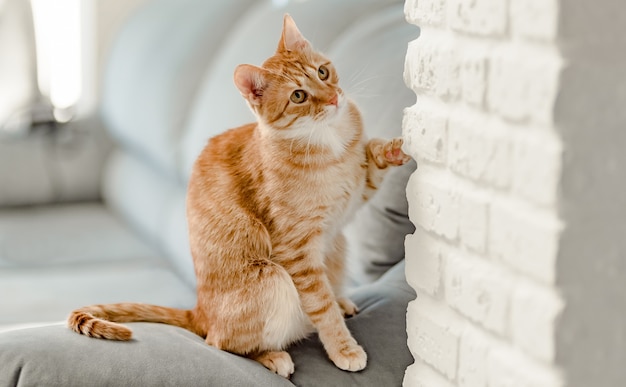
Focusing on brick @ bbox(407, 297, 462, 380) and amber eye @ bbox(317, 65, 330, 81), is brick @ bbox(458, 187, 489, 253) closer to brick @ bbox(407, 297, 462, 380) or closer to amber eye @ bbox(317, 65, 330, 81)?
brick @ bbox(407, 297, 462, 380)

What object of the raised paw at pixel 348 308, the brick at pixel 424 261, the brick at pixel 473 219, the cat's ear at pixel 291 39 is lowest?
the raised paw at pixel 348 308

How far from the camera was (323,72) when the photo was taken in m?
1.47

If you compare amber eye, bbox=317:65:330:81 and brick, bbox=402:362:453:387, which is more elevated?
amber eye, bbox=317:65:330:81

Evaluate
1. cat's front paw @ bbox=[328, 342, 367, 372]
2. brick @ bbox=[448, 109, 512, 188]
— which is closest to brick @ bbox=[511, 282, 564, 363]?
brick @ bbox=[448, 109, 512, 188]

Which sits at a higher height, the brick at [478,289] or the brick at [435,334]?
the brick at [478,289]

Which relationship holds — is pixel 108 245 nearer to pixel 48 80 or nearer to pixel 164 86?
pixel 164 86

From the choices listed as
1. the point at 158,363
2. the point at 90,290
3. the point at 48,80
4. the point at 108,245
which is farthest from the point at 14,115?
the point at 158,363

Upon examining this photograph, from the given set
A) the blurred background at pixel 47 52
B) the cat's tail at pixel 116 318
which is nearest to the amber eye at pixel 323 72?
the cat's tail at pixel 116 318

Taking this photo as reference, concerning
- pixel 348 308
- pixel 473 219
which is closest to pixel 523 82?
pixel 473 219

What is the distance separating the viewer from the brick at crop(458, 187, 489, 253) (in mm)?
938

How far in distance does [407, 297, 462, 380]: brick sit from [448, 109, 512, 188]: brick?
0.18 m

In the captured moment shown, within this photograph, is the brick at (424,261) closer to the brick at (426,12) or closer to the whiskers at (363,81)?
the brick at (426,12)

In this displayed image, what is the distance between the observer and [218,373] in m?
1.28

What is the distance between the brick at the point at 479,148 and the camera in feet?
2.93
